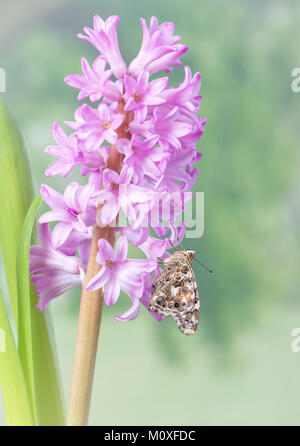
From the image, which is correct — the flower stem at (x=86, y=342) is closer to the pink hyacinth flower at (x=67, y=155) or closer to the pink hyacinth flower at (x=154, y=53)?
the pink hyacinth flower at (x=67, y=155)

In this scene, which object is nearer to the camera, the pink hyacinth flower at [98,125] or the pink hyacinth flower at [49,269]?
the pink hyacinth flower at [98,125]

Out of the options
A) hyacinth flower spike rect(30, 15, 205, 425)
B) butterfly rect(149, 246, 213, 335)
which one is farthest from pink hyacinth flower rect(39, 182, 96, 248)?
butterfly rect(149, 246, 213, 335)

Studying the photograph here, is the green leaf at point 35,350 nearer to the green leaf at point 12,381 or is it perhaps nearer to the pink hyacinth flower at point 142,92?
the green leaf at point 12,381

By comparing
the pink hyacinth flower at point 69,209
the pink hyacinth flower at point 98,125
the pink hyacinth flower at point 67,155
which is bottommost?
the pink hyacinth flower at point 69,209

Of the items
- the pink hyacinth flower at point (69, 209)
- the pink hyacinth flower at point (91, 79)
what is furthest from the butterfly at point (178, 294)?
the pink hyacinth flower at point (91, 79)

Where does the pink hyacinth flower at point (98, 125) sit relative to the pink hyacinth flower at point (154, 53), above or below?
below

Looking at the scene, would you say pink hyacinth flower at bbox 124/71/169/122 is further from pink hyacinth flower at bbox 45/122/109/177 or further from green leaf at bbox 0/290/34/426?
green leaf at bbox 0/290/34/426

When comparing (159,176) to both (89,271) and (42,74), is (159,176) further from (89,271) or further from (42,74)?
(42,74)
